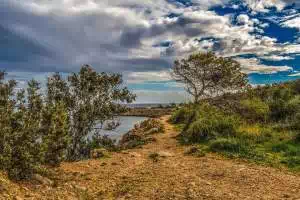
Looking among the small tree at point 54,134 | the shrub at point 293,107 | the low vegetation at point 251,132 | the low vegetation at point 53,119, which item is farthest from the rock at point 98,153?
the shrub at point 293,107

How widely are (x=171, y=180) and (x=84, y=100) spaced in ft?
19.4

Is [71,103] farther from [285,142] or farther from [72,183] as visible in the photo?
[285,142]

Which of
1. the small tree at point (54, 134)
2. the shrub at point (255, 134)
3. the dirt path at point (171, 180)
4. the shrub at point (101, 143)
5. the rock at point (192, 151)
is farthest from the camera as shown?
the shrub at point (101, 143)

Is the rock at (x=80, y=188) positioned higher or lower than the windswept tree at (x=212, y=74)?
lower

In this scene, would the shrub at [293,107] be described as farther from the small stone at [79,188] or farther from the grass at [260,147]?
the small stone at [79,188]

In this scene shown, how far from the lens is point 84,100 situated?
Answer: 13.0m

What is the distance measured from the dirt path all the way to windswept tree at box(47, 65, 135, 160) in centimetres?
203

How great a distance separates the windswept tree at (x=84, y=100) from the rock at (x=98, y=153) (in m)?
0.53

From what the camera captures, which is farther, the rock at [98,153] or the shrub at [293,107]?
the shrub at [293,107]

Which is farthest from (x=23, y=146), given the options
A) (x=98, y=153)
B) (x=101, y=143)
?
(x=101, y=143)

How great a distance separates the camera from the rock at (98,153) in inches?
478

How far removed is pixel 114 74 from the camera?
1323 cm

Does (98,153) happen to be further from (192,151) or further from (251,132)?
(251,132)

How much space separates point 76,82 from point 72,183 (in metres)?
5.81
